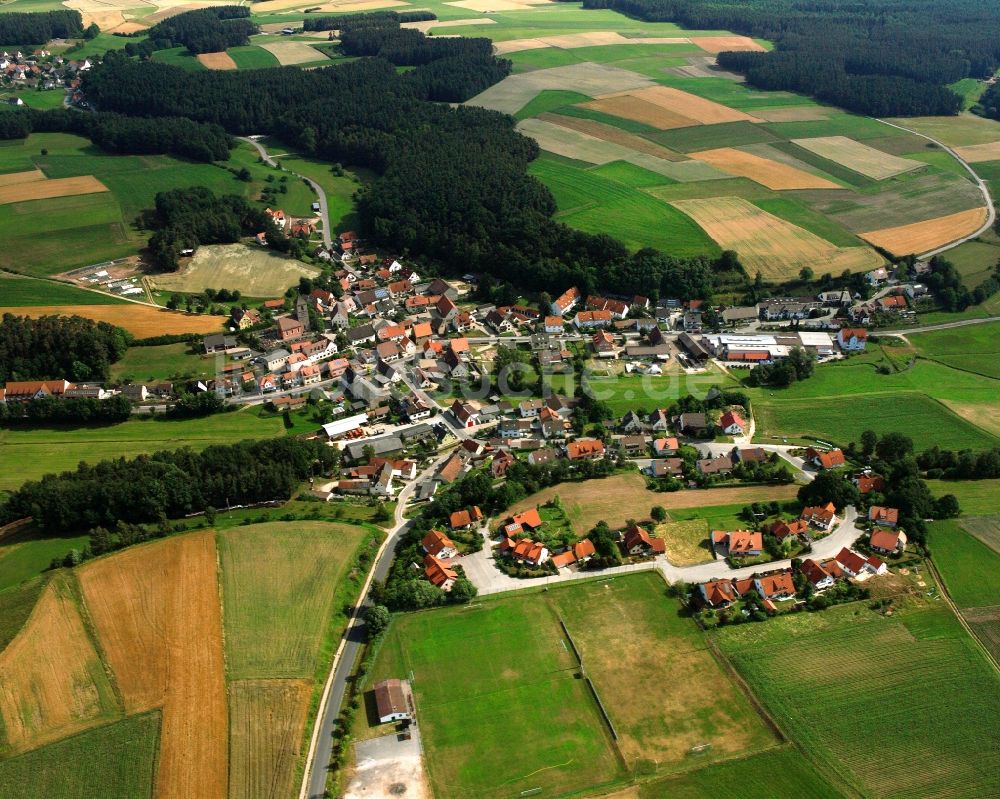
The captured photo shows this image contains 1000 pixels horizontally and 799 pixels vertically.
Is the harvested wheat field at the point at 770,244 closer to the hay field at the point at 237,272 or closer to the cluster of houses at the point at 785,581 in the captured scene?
the cluster of houses at the point at 785,581

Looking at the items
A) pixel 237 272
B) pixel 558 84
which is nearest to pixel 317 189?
pixel 237 272

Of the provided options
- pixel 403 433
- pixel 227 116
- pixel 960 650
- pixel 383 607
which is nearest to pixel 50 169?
pixel 227 116

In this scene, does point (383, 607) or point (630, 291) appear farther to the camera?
point (630, 291)

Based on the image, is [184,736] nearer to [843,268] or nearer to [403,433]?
[403,433]

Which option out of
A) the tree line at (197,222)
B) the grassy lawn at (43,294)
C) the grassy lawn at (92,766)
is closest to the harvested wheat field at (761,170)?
the tree line at (197,222)

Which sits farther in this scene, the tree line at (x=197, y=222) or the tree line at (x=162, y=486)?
the tree line at (x=197, y=222)

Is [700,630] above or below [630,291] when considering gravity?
below

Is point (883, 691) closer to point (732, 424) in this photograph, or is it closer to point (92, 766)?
point (732, 424)
